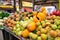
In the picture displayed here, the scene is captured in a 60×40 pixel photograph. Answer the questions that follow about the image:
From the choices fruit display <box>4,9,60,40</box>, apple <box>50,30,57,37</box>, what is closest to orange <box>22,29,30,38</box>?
fruit display <box>4,9,60,40</box>

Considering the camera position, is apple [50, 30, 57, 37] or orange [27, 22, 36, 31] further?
orange [27, 22, 36, 31]

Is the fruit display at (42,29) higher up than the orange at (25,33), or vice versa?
the fruit display at (42,29)

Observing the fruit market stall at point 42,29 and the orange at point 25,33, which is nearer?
the fruit market stall at point 42,29

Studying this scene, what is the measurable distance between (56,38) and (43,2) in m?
4.19

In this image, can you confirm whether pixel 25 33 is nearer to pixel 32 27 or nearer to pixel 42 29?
pixel 32 27

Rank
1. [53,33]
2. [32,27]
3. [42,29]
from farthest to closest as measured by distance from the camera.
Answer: [32,27]
[42,29]
[53,33]

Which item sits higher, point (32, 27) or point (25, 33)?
point (32, 27)

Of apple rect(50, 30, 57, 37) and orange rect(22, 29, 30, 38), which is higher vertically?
apple rect(50, 30, 57, 37)

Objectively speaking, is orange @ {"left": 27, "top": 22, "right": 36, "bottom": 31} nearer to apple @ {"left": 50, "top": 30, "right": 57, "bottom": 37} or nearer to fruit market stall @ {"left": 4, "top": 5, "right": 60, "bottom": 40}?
fruit market stall @ {"left": 4, "top": 5, "right": 60, "bottom": 40}

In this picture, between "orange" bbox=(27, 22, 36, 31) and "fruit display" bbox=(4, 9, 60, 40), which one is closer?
"fruit display" bbox=(4, 9, 60, 40)

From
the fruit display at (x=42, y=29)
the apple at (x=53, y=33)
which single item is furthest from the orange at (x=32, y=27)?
the apple at (x=53, y=33)

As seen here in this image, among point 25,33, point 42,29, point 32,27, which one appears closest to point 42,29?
point 42,29

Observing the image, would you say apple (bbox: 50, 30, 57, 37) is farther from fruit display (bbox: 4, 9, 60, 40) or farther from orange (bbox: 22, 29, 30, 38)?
orange (bbox: 22, 29, 30, 38)

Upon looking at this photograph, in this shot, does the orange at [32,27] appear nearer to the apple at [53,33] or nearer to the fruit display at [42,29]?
the fruit display at [42,29]
